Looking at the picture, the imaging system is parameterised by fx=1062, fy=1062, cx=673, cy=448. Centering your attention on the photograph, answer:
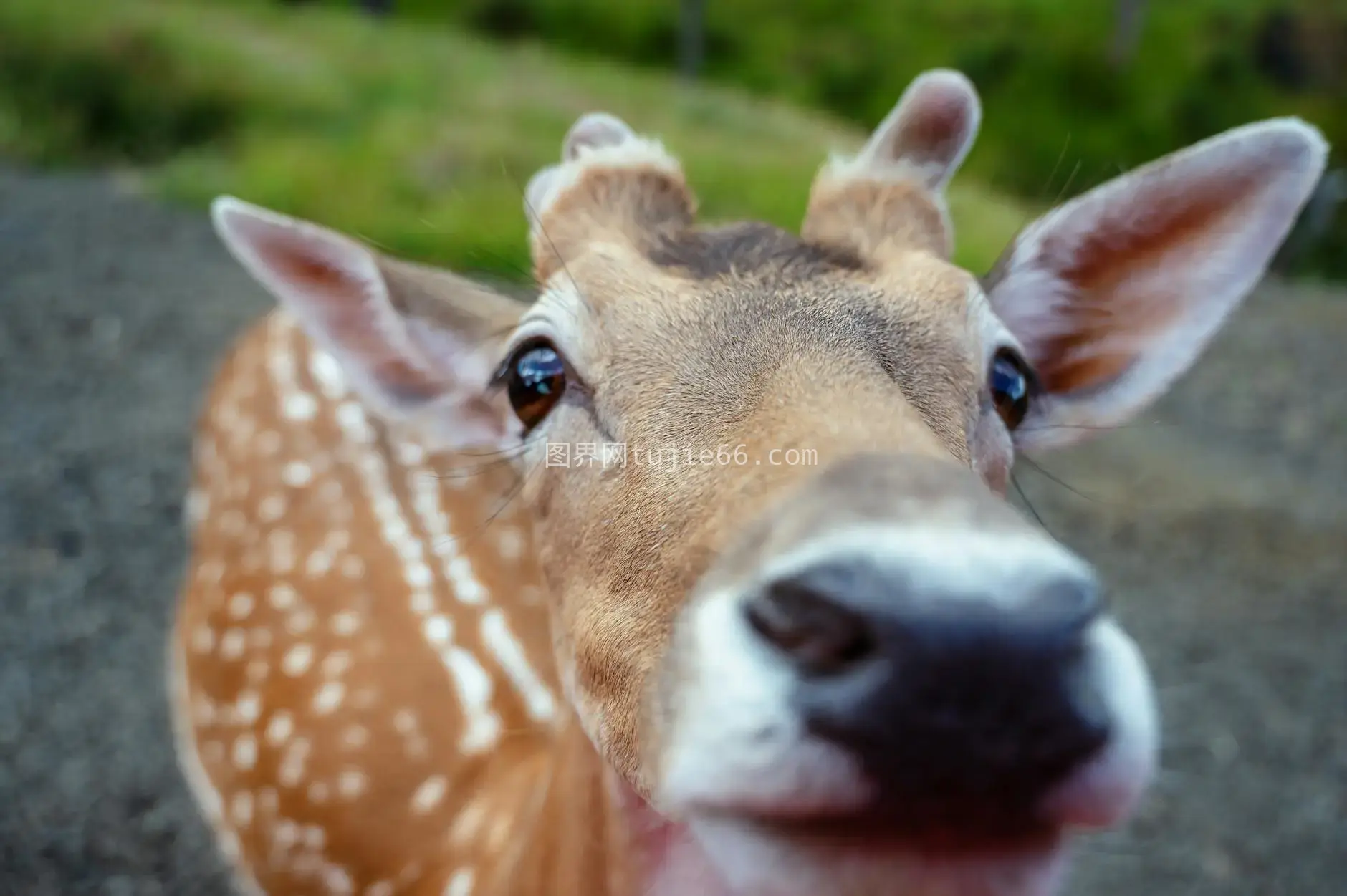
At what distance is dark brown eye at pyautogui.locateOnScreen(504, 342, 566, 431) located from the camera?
1.76 metres

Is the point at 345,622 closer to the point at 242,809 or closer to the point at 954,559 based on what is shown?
the point at 242,809

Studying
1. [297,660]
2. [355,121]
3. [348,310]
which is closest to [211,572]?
[297,660]

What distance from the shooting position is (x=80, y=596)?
505cm

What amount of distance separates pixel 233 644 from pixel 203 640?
23cm

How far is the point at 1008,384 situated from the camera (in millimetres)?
1746

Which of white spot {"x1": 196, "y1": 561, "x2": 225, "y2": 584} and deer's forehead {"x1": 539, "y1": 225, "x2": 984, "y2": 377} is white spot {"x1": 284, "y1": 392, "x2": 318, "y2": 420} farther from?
deer's forehead {"x1": 539, "y1": 225, "x2": 984, "y2": 377}

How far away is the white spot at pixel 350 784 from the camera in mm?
2639

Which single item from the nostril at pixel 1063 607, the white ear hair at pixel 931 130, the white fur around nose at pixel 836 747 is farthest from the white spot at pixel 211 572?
the nostril at pixel 1063 607

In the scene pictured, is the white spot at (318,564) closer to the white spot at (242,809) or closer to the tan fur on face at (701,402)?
the white spot at (242,809)

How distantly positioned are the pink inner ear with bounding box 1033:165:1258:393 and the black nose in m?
1.26

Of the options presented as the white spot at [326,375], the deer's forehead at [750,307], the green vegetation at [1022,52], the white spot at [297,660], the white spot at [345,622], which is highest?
the deer's forehead at [750,307]

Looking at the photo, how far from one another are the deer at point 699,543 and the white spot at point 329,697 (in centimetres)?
1

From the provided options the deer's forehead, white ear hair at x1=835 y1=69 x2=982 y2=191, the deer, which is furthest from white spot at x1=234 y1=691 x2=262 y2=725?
white ear hair at x1=835 y1=69 x2=982 y2=191

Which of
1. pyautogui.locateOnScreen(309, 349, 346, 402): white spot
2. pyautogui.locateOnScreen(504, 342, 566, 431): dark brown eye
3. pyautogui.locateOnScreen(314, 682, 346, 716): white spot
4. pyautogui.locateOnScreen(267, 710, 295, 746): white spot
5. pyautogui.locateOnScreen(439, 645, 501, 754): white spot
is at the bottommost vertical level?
pyautogui.locateOnScreen(267, 710, 295, 746): white spot
